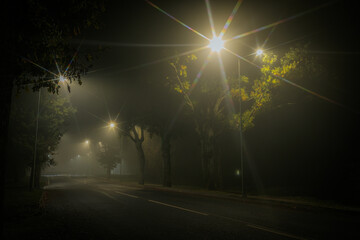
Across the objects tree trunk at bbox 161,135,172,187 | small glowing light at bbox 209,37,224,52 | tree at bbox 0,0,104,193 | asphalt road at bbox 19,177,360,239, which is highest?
small glowing light at bbox 209,37,224,52

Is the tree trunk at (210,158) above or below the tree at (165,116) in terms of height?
below

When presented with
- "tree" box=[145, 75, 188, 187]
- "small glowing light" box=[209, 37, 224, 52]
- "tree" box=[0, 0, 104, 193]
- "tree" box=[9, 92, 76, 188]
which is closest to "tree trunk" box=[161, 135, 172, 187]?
"tree" box=[145, 75, 188, 187]

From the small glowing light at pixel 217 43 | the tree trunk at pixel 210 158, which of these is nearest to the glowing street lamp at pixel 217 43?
the small glowing light at pixel 217 43

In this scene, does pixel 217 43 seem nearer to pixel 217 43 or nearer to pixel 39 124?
pixel 217 43

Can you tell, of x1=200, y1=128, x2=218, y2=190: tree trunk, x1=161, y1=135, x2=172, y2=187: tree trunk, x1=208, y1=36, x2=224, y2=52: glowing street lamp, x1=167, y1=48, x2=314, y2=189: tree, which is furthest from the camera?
x1=161, y1=135, x2=172, y2=187: tree trunk

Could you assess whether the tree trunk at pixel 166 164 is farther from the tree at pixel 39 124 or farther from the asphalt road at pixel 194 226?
the asphalt road at pixel 194 226

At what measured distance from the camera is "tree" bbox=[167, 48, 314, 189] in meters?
16.3

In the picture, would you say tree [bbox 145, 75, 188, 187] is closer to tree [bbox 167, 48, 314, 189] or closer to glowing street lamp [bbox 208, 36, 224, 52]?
tree [bbox 167, 48, 314, 189]

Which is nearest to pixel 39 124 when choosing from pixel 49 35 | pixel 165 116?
pixel 165 116

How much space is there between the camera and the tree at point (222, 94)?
53.4ft

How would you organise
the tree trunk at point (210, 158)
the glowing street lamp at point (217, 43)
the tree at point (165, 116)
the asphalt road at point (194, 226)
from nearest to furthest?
the asphalt road at point (194, 226) → the glowing street lamp at point (217, 43) → the tree trunk at point (210, 158) → the tree at point (165, 116)

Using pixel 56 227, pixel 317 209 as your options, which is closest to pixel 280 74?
pixel 317 209

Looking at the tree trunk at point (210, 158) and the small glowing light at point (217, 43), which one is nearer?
the small glowing light at point (217, 43)

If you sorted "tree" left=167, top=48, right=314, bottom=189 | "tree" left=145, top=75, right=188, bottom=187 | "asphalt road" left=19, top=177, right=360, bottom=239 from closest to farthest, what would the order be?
"asphalt road" left=19, top=177, right=360, bottom=239 < "tree" left=167, top=48, right=314, bottom=189 < "tree" left=145, top=75, right=188, bottom=187
